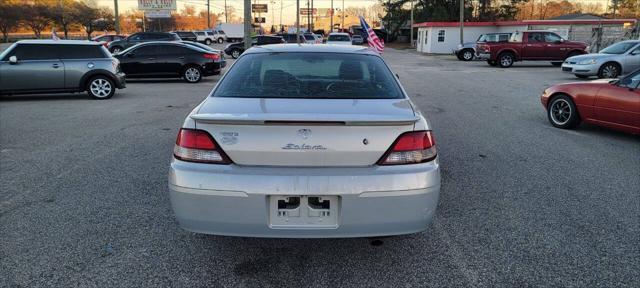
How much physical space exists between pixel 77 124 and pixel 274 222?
23.0 feet

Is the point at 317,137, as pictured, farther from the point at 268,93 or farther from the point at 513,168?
the point at 513,168

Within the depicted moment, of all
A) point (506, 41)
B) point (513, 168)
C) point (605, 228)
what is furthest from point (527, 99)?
point (506, 41)

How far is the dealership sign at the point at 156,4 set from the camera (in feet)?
208

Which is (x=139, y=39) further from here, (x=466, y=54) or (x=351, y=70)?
(x=351, y=70)

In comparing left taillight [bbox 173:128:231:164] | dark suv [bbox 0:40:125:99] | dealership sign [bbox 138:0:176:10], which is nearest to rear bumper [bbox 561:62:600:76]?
dark suv [bbox 0:40:125:99]

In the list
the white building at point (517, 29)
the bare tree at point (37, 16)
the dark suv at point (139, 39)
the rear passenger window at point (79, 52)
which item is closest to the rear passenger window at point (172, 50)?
the rear passenger window at point (79, 52)

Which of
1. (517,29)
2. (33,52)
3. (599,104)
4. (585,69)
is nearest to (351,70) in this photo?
(599,104)

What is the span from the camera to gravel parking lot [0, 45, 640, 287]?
127 inches

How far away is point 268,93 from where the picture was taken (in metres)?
3.64

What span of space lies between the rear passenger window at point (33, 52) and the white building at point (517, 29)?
33.7 meters

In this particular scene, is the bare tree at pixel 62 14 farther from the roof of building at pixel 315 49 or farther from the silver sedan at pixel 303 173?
the silver sedan at pixel 303 173

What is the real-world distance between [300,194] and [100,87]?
10.8m

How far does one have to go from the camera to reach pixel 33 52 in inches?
455

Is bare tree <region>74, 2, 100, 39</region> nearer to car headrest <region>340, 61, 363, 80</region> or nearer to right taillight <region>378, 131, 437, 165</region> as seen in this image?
car headrest <region>340, 61, 363, 80</region>
